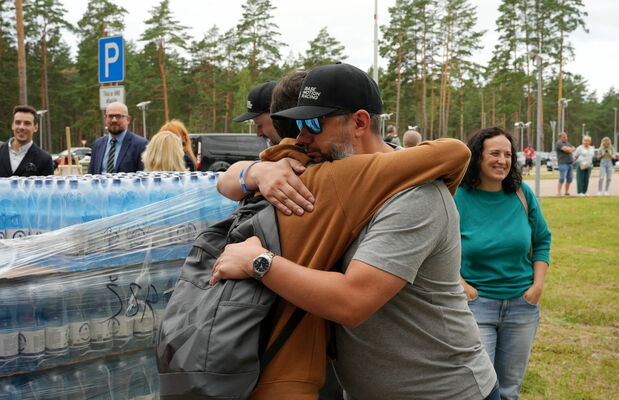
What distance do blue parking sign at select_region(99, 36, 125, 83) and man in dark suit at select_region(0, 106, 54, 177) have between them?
178cm

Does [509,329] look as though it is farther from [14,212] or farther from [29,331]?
[14,212]

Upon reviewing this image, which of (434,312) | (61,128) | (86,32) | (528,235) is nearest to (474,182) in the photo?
(528,235)

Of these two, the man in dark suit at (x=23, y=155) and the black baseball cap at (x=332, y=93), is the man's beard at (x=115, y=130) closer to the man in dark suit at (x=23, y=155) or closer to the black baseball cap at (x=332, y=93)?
the man in dark suit at (x=23, y=155)

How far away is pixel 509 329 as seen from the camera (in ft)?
11.4

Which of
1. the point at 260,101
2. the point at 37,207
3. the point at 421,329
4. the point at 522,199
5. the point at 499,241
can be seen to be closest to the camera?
the point at 421,329

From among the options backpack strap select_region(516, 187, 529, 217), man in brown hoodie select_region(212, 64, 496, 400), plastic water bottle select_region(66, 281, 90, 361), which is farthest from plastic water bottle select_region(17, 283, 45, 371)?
backpack strap select_region(516, 187, 529, 217)

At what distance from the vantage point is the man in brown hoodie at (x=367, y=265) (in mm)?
1453

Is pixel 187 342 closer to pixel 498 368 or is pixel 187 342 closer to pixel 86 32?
pixel 498 368

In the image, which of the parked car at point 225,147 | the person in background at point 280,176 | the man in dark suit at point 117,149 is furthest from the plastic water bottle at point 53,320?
the parked car at point 225,147

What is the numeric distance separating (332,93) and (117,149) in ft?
16.2

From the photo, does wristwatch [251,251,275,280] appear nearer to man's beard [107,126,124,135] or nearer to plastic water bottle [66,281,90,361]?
plastic water bottle [66,281,90,361]

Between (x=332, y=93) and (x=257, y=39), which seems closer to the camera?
(x=332, y=93)

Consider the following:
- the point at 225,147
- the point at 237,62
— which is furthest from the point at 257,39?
the point at 225,147

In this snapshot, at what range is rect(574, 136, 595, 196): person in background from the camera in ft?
54.7
